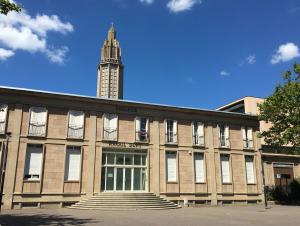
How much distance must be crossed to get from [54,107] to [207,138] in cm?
1364

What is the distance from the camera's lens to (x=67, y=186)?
25594mm

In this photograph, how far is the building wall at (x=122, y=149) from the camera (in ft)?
81.4

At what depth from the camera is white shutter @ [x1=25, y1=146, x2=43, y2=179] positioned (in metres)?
24.9

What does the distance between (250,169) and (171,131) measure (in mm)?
8806

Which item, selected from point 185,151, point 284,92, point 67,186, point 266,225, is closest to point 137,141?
point 185,151

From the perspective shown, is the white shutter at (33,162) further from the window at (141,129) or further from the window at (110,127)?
the window at (141,129)

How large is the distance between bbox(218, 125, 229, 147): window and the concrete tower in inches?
3273

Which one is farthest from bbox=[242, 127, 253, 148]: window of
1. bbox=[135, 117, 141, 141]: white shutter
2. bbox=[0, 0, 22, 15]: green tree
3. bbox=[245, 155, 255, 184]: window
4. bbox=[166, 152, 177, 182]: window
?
bbox=[0, 0, 22, 15]: green tree

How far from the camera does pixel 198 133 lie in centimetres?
3106

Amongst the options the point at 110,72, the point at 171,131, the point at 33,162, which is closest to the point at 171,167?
the point at 171,131

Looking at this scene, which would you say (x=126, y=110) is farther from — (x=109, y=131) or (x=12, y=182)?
(x=12, y=182)

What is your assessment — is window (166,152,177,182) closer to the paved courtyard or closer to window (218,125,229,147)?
window (218,125,229,147)

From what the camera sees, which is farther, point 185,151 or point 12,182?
point 185,151

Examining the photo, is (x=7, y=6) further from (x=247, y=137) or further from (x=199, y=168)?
(x=247, y=137)
